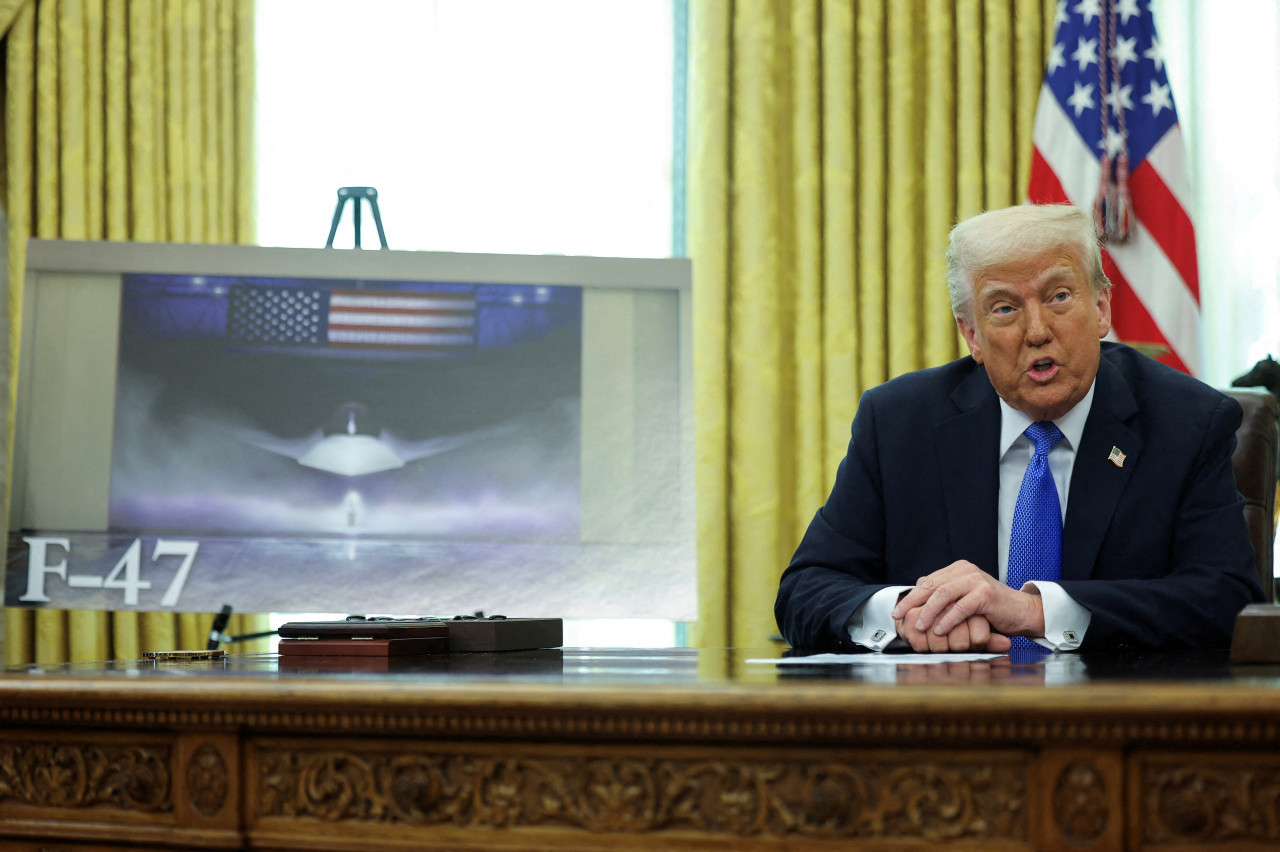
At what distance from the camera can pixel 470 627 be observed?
1344 mm

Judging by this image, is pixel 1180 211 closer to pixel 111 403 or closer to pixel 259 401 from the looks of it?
pixel 259 401

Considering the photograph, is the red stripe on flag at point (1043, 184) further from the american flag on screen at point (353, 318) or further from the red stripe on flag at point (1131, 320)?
the american flag on screen at point (353, 318)

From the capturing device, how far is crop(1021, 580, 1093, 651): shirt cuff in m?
1.43

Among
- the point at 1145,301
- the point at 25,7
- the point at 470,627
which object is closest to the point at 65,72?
the point at 25,7

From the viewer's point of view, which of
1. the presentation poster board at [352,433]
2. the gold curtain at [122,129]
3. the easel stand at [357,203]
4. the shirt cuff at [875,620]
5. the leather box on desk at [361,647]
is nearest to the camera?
the leather box on desk at [361,647]

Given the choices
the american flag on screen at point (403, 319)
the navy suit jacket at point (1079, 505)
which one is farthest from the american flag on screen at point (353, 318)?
the navy suit jacket at point (1079, 505)

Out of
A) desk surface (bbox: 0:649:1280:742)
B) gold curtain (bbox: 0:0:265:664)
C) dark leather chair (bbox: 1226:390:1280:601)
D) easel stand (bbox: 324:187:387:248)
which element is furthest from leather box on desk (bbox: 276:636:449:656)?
gold curtain (bbox: 0:0:265:664)

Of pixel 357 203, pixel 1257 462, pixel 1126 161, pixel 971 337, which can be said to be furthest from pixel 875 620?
pixel 1126 161

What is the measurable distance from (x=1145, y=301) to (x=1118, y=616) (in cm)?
218

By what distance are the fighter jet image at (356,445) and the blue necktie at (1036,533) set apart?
4.57 ft

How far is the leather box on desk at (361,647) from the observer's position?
121 centimetres

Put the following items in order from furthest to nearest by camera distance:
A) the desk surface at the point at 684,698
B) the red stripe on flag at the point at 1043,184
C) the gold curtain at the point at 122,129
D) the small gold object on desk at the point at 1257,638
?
the gold curtain at the point at 122,129, the red stripe on flag at the point at 1043,184, the small gold object on desk at the point at 1257,638, the desk surface at the point at 684,698

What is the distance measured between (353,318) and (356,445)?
31 centimetres

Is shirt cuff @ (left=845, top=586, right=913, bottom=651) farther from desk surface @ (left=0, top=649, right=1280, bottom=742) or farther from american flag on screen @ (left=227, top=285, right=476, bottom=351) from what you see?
american flag on screen @ (left=227, top=285, right=476, bottom=351)
